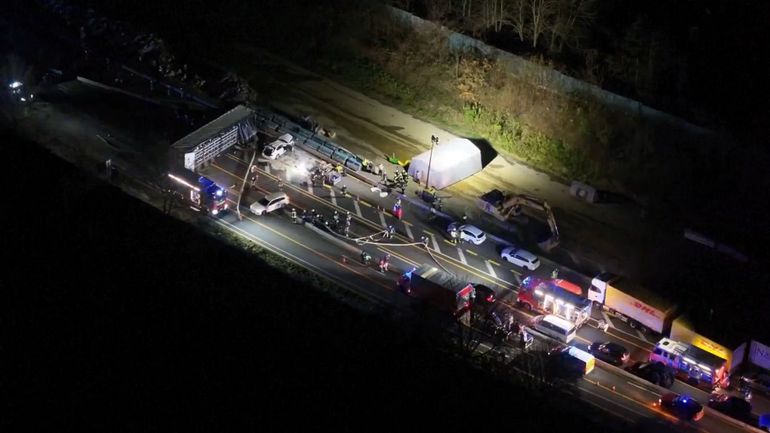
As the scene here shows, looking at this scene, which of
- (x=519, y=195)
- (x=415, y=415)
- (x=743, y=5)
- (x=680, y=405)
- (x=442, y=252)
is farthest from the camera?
(x=743, y=5)

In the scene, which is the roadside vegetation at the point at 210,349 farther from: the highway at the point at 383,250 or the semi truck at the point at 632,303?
the semi truck at the point at 632,303

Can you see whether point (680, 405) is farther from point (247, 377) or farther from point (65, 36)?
point (65, 36)

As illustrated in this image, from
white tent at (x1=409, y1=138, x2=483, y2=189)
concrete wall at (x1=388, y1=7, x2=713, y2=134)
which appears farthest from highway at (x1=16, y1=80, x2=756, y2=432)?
concrete wall at (x1=388, y1=7, x2=713, y2=134)

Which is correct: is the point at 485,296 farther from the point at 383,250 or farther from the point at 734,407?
the point at 734,407

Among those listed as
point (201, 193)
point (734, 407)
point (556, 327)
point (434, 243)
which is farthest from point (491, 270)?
point (201, 193)

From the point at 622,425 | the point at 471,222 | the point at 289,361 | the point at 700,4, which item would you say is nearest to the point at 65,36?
the point at 471,222
